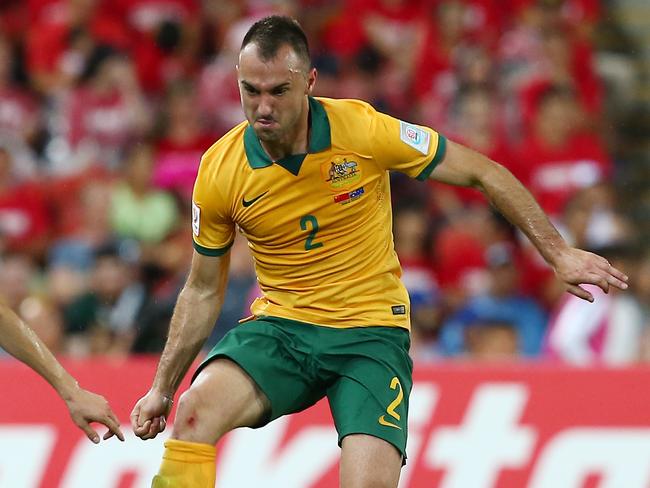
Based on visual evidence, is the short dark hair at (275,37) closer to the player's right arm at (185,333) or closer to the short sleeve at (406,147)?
the short sleeve at (406,147)

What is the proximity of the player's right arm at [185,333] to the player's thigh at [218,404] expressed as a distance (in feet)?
0.79

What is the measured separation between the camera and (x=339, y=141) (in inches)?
209

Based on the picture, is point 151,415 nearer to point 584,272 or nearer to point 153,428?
point 153,428

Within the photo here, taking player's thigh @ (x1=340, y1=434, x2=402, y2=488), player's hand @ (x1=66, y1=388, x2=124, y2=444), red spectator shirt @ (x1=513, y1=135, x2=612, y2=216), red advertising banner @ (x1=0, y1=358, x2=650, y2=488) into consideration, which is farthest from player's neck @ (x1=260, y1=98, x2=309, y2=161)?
red spectator shirt @ (x1=513, y1=135, x2=612, y2=216)

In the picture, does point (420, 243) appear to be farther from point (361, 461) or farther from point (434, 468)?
point (361, 461)

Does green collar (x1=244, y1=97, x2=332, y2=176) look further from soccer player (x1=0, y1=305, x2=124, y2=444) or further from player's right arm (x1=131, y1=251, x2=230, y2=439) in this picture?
soccer player (x1=0, y1=305, x2=124, y2=444)

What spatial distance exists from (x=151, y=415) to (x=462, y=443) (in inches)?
88.4

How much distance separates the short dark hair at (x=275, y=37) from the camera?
198 inches

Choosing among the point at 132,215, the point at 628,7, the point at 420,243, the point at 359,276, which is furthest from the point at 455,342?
the point at 628,7

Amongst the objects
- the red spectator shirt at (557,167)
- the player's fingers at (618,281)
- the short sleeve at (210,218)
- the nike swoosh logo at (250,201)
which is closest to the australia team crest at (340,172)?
the nike swoosh logo at (250,201)

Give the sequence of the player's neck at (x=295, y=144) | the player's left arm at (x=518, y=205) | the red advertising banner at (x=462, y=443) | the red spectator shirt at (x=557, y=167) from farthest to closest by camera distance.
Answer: the red spectator shirt at (x=557, y=167) → the red advertising banner at (x=462, y=443) → the player's neck at (x=295, y=144) → the player's left arm at (x=518, y=205)

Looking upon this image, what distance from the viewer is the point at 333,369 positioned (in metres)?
5.37

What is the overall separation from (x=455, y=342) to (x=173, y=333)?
3.65m

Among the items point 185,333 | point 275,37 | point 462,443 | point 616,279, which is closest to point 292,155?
point 275,37
